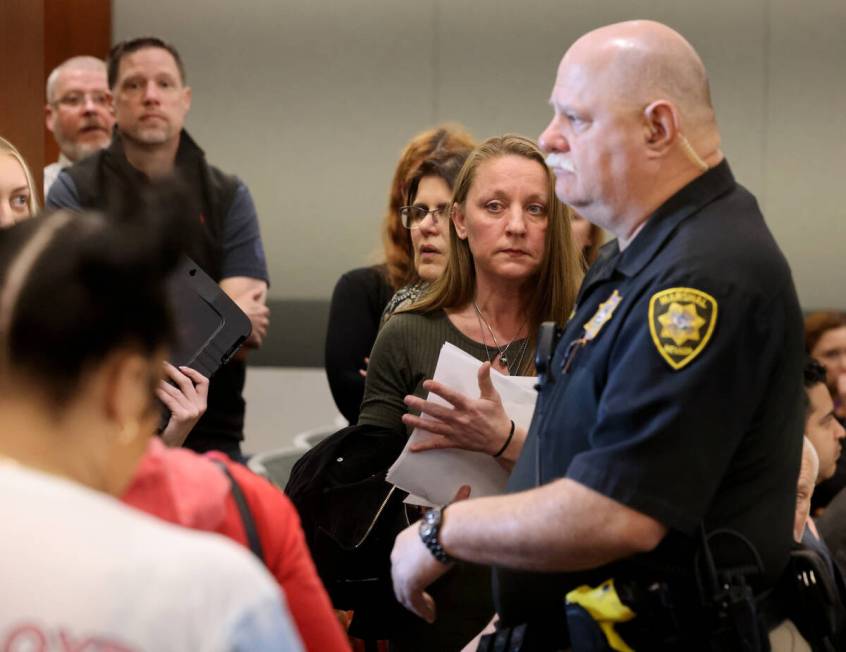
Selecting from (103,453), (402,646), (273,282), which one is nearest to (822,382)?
(402,646)

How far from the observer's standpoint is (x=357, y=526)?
249cm

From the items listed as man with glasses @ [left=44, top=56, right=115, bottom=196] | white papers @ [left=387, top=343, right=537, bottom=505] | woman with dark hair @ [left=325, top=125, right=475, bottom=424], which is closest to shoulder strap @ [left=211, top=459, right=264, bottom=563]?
white papers @ [left=387, top=343, right=537, bottom=505]

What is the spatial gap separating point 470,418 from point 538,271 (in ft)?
1.63

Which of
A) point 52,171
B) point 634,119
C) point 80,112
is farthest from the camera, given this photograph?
point 80,112

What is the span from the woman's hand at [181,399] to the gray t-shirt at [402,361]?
0.33 m

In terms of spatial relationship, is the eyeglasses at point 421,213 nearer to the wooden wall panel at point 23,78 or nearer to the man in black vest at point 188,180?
the man in black vest at point 188,180

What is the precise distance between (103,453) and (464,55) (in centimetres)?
585

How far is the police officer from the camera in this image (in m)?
1.70

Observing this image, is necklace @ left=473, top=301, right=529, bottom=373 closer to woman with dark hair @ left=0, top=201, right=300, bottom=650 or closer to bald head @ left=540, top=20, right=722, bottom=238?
bald head @ left=540, top=20, right=722, bottom=238

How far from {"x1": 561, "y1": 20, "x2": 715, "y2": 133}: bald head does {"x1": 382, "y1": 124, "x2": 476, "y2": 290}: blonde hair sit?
1.48 metres

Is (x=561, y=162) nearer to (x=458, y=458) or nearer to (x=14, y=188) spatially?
(x=458, y=458)

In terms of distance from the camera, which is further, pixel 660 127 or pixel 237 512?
pixel 660 127

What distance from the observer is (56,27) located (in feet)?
19.8

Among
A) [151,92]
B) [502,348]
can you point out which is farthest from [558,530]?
[151,92]
